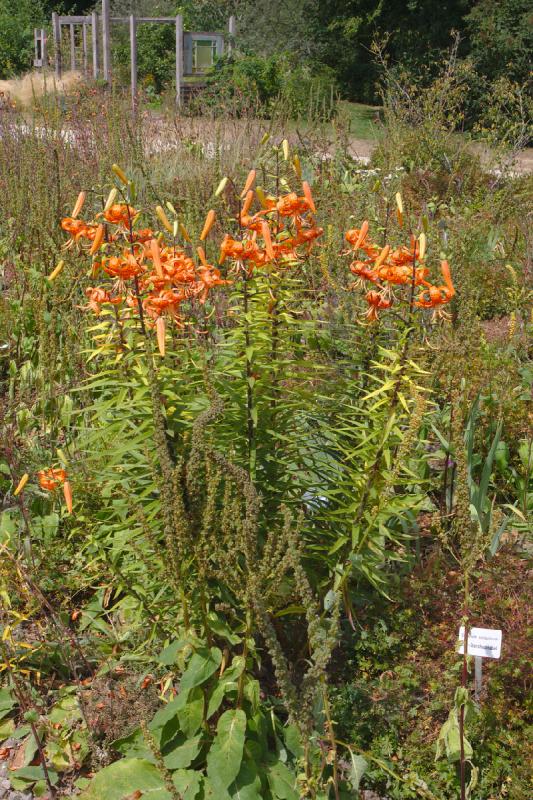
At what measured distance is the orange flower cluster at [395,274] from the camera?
225 centimetres

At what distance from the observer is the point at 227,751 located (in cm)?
200

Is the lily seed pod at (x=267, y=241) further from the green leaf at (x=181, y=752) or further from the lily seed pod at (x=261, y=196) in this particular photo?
the green leaf at (x=181, y=752)

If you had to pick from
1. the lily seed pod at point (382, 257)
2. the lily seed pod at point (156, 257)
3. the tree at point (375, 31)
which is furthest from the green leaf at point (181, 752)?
the tree at point (375, 31)

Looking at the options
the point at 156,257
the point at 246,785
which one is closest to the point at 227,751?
the point at 246,785

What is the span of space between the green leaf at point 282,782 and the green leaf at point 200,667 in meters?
0.32

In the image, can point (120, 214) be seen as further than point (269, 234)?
Yes

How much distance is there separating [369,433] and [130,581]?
34.4 inches

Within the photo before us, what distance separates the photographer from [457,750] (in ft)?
6.90

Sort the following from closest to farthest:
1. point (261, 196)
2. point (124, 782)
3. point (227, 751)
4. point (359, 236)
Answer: point (227, 751) < point (124, 782) < point (261, 196) < point (359, 236)

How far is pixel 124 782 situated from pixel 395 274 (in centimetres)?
154

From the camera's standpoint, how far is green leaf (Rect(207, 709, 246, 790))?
6.47ft

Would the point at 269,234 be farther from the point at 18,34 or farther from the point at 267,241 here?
the point at 18,34

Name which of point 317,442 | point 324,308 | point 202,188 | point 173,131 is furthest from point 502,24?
point 317,442

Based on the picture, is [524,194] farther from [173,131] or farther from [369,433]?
[369,433]
